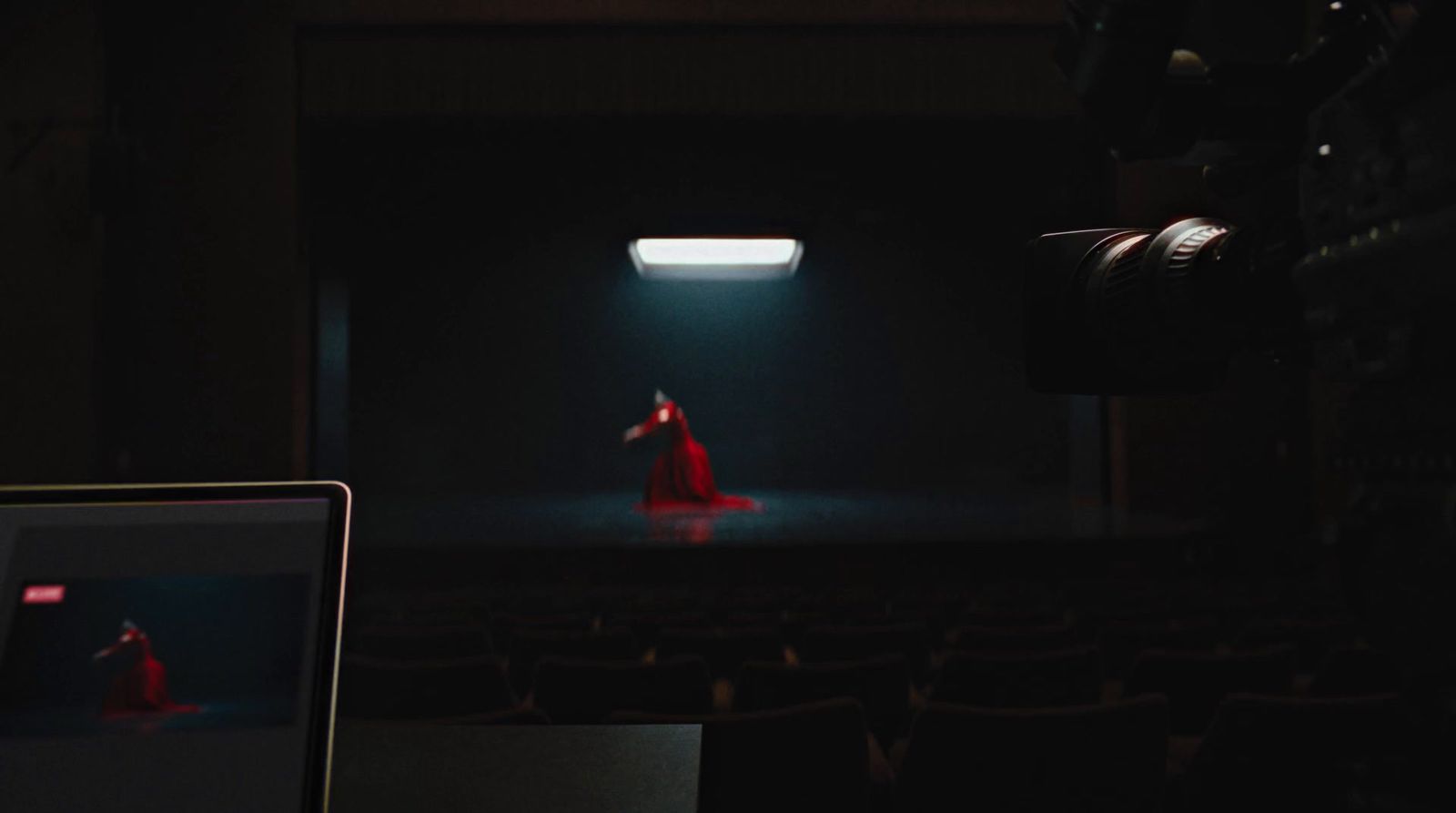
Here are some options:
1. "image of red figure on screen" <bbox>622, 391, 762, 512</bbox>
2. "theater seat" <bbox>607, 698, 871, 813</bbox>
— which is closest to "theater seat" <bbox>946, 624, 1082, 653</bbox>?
"theater seat" <bbox>607, 698, 871, 813</bbox>

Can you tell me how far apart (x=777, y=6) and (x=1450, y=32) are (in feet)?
24.5

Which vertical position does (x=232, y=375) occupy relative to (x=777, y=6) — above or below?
below

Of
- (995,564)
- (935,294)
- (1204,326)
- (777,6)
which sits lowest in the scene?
(995,564)

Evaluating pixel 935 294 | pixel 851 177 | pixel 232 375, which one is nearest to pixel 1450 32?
pixel 232 375

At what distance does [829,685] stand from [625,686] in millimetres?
470

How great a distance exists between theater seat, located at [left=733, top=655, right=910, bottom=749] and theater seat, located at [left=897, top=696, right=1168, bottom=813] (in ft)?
1.77

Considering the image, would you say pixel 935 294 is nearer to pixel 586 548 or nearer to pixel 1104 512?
pixel 1104 512

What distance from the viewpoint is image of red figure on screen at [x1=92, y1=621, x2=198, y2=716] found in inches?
20.0

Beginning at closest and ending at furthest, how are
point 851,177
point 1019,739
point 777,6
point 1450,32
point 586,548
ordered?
1. point 1450,32
2. point 1019,739
3. point 586,548
4. point 777,6
5. point 851,177

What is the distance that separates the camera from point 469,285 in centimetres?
1307

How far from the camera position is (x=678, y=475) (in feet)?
33.4

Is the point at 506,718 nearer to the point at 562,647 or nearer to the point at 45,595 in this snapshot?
the point at 45,595

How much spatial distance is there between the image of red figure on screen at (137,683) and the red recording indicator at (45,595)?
0.12ft

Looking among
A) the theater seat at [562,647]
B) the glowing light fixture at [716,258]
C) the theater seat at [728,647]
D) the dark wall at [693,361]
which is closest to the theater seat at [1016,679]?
the theater seat at [728,647]
